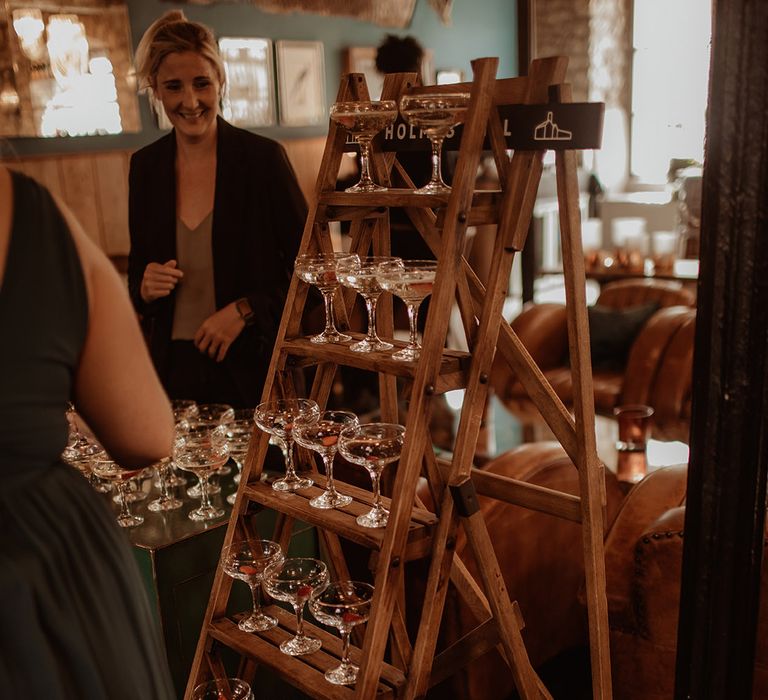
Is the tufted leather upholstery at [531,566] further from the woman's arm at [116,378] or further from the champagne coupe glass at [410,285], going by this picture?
the woman's arm at [116,378]

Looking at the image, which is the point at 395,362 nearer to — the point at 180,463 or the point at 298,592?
the point at 298,592

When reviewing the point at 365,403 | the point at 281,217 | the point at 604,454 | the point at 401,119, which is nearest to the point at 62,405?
the point at 401,119

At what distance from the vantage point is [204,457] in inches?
82.4

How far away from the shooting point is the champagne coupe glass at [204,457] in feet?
6.86

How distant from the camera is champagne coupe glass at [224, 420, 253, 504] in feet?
7.39

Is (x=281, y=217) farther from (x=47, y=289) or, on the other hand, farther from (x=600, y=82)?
(x=600, y=82)

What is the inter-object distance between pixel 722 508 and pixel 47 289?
1043mm

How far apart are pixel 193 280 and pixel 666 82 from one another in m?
8.10

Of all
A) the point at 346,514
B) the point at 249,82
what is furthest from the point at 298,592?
the point at 249,82

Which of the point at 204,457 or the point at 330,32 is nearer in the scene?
the point at 204,457

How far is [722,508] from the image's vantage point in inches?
55.1

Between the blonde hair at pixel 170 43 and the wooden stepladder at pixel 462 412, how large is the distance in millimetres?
892

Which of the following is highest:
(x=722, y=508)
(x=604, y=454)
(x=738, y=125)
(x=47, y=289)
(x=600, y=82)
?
(x=600, y=82)

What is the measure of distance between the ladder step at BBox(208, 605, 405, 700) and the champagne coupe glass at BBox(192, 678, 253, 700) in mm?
83
